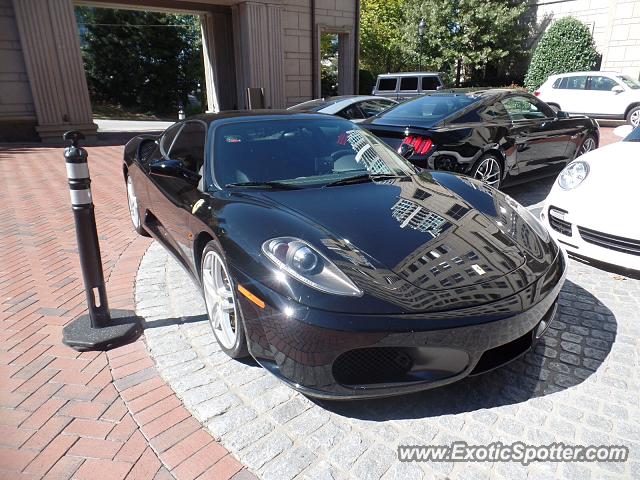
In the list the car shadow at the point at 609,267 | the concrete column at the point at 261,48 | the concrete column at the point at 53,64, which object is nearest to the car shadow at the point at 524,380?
the car shadow at the point at 609,267

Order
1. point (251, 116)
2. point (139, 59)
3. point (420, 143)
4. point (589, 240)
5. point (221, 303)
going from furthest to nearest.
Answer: point (139, 59) < point (420, 143) < point (589, 240) < point (251, 116) < point (221, 303)

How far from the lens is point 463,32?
24.9m

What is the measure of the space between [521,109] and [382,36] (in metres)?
25.8

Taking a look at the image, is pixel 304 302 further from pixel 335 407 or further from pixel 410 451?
pixel 410 451

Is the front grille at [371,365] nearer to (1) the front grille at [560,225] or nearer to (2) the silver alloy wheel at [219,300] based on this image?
(2) the silver alloy wheel at [219,300]

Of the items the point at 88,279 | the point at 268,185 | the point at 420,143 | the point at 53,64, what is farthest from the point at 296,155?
the point at 53,64

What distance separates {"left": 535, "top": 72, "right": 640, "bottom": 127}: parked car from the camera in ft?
42.5

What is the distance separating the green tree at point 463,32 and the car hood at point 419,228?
24230 mm

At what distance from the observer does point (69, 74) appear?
37.9 ft

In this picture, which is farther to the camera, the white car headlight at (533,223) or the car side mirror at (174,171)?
the car side mirror at (174,171)

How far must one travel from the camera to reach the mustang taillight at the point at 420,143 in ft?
Result: 15.9

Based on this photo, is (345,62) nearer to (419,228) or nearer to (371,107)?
(371,107)

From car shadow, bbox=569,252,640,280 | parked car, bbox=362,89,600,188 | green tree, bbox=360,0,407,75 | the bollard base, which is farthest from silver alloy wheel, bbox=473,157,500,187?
green tree, bbox=360,0,407,75

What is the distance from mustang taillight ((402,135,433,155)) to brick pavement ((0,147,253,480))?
10.2 feet
